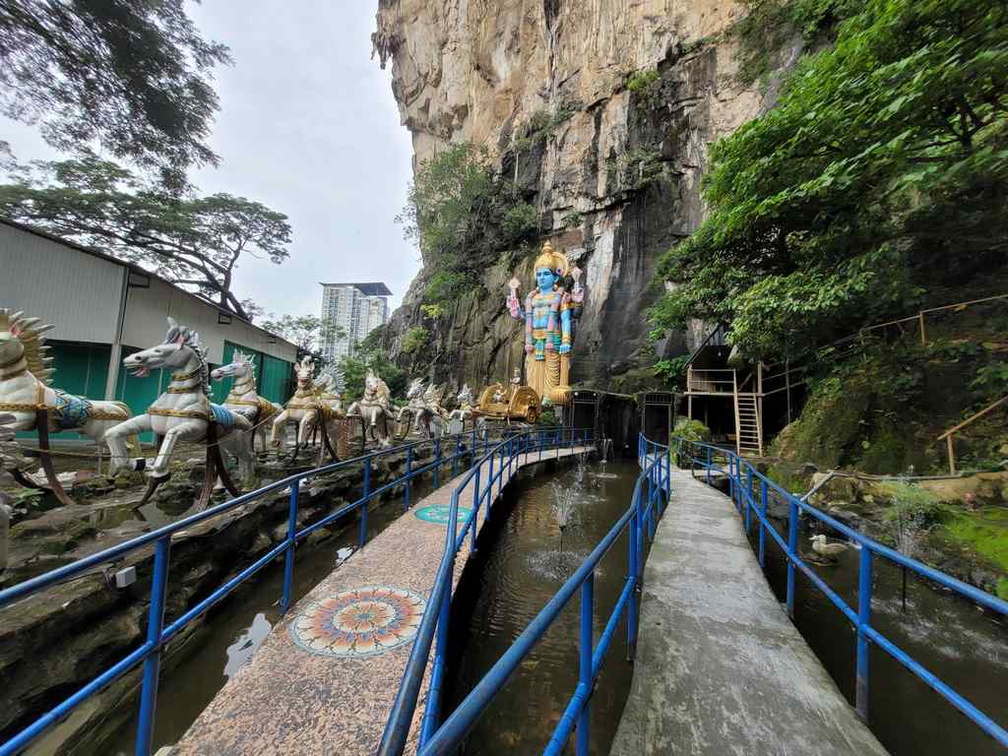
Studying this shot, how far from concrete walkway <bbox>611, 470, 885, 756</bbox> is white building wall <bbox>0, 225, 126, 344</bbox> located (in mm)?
14000

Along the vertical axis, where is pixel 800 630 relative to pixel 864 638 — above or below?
below

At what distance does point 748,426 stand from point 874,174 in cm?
857

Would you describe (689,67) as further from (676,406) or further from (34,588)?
(34,588)

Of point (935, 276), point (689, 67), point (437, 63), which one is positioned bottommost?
point (935, 276)

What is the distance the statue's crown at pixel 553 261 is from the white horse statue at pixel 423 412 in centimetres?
983

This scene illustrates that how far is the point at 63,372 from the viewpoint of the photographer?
1069cm

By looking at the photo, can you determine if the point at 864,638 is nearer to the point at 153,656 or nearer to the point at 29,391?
the point at 153,656

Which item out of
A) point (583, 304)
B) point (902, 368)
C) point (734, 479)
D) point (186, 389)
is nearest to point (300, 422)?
point (186, 389)

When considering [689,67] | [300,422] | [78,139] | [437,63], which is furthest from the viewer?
[437,63]

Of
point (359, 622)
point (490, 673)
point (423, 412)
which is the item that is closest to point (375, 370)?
point (423, 412)

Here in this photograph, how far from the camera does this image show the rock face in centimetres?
1961

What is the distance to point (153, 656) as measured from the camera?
1940 millimetres

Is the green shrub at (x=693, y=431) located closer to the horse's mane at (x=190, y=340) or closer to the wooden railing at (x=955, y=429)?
the wooden railing at (x=955, y=429)

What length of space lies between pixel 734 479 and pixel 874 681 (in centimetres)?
409
